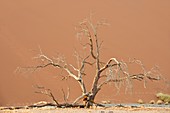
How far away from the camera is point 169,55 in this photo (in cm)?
1320

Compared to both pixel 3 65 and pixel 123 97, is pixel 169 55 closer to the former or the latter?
pixel 123 97

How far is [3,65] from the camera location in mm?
11758

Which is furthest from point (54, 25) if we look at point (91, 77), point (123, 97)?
point (123, 97)

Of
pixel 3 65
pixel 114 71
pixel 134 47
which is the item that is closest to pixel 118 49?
pixel 134 47

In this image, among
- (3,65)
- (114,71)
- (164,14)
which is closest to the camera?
(114,71)

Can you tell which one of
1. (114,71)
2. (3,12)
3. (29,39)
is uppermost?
(3,12)

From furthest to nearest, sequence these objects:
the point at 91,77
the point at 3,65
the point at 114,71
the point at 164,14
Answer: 1. the point at 164,14
2. the point at 91,77
3. the point at 3,65
4. the point at 114,71

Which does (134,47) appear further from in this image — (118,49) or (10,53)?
(10,53)

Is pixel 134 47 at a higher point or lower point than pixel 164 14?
lower

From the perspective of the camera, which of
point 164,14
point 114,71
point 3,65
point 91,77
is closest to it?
point 114,71

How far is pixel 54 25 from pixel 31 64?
4.51ft

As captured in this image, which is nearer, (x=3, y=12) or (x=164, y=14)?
(x=3, y=12)

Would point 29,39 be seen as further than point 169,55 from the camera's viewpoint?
No

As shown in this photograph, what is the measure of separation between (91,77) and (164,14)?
10.4ft
